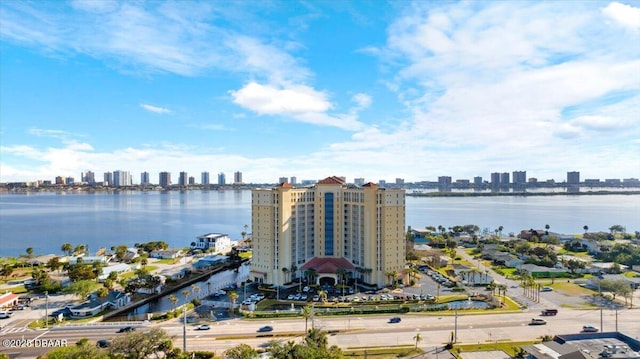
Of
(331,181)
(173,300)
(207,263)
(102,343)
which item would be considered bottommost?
(207,263)

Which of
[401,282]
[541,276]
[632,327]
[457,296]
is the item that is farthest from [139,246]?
[632,327]

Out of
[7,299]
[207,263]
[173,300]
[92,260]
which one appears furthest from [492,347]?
[92,260]

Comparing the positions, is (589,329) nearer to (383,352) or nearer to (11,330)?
(383,352)

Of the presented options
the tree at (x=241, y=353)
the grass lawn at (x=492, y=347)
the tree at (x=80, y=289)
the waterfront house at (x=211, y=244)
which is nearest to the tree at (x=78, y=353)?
the tree at (x=241, y=353)

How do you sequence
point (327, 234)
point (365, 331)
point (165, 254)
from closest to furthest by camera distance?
point (365, 331)
point (327, 234)
point (165, 254)

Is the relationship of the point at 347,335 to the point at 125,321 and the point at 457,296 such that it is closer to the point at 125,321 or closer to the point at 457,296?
the point at 457,296

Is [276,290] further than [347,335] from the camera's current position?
Yes

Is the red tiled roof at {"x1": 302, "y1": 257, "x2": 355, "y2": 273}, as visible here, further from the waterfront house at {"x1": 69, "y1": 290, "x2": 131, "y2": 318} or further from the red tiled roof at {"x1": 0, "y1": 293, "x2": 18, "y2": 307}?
the red tiled roof at {"x1": 0, "y1": 293, "x2": 18, "y2": 307}

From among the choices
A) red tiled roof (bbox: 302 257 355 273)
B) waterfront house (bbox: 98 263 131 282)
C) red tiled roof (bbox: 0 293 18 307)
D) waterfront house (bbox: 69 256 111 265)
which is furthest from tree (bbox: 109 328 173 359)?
waterfront house (bbox: 69 256 111 265)
